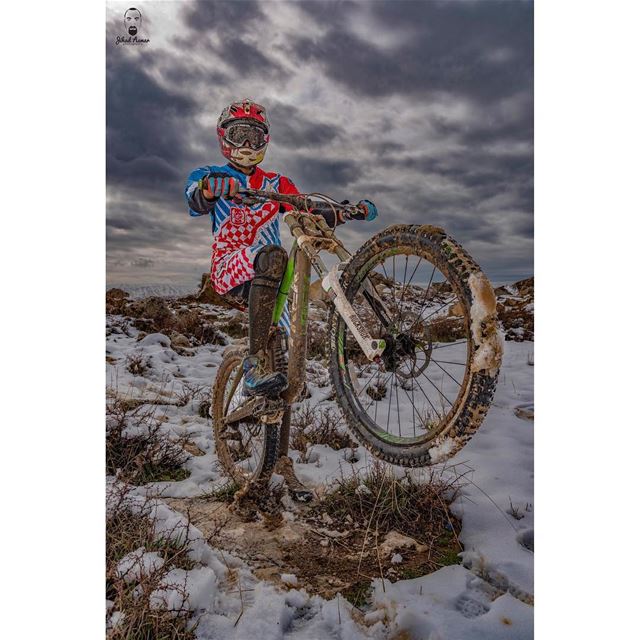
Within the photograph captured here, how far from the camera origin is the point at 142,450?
3068 millimetres

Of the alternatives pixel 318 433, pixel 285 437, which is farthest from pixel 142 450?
pixel 318 433

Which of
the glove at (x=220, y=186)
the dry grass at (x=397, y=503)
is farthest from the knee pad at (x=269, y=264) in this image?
the dry grass at (x=397, y=503)

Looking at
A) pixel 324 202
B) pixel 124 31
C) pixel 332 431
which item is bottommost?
pixel 332 431

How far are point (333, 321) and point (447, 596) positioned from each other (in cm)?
105

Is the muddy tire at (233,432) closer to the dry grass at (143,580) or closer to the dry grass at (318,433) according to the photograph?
the dry grass at (318,433)

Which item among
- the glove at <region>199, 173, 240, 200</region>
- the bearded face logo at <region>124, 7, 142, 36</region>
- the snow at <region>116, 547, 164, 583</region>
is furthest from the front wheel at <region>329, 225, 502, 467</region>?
the bearded face logo at <region>124, 7, 142, 36</region>

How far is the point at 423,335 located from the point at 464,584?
2.89 feet

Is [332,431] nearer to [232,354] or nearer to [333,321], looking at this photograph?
[232,354]

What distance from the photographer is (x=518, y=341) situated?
2.34 m

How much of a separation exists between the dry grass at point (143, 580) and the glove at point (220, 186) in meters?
1.30

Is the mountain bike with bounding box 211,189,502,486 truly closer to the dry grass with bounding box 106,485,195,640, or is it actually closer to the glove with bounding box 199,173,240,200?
the glove with bounding box 199,173,240,200

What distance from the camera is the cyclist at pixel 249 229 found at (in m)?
2.48

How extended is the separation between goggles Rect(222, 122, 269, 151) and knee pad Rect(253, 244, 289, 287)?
577 millimetres
